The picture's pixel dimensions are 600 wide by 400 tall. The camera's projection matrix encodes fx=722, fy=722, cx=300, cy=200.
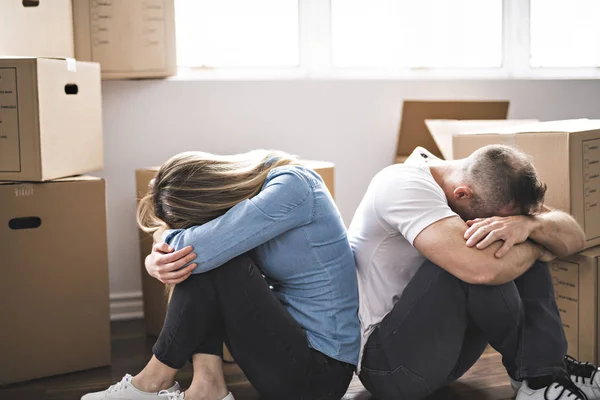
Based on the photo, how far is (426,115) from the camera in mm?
2762

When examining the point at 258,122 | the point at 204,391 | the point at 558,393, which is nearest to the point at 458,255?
the point at 558,393

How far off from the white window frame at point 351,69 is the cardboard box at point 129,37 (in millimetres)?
309

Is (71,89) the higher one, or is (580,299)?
(71,89)

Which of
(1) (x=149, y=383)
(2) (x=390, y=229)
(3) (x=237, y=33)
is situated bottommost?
(1) (x=149, y=383)

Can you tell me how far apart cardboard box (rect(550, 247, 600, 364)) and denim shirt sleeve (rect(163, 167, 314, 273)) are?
794 millimetres

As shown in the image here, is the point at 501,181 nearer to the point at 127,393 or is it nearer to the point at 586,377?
the point at 586,377

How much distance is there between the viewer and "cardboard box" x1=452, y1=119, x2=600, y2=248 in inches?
69.4

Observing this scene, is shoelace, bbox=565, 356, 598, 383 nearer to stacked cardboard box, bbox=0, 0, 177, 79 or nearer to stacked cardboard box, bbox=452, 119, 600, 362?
stacked cardboard box, bbox=452, 119, 600, 362

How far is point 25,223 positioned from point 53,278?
0.55 feet

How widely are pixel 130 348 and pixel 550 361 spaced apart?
127 cm

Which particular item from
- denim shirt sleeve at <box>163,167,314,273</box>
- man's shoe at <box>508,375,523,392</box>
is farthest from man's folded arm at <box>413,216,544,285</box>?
man's shoe at <box>508,375,523,392</box>

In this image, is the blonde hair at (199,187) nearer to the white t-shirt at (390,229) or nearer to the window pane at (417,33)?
the white t-shirt at (390,229)

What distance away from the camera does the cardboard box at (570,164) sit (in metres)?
1.76

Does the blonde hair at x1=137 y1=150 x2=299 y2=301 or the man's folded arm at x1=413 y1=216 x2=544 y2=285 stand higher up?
the blonde hair at x1=137 y1=150 x2=299 y2=301
